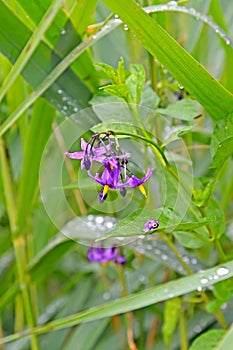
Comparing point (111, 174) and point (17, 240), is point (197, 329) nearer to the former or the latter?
point (17, 240)

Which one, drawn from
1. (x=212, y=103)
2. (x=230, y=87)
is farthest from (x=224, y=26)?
(x=212, y=103)

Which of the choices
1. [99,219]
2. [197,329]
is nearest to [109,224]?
[99,219]

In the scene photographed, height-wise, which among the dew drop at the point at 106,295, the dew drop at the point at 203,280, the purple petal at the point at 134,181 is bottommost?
the dew drop at the point at 203,280

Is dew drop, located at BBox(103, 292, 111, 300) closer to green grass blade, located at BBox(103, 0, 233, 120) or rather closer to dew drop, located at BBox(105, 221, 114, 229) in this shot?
dew drop, located at BBox(105, 221, 114, 229)

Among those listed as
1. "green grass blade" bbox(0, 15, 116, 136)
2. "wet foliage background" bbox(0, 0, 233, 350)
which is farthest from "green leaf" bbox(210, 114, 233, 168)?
"green grass blade" bbox(0, 15, 116, 136)

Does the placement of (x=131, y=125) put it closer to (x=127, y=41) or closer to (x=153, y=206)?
(x=153, y=206)

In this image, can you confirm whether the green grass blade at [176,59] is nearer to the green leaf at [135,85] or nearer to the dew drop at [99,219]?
the green leaf at [135,85]

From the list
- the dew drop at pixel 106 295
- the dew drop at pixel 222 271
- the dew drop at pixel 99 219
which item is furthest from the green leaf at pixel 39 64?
the dew drop at pixel 106 295
